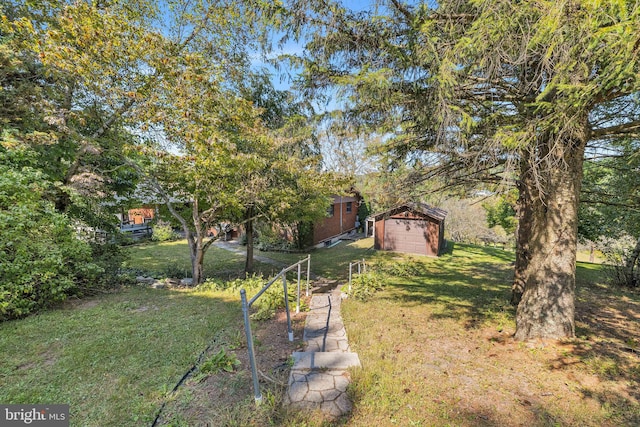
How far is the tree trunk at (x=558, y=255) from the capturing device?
4.02 m

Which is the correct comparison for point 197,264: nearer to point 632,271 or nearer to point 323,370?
point 323,370

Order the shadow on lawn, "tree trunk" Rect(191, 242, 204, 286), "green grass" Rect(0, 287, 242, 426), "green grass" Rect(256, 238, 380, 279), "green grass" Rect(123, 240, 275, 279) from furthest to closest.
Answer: "green grass" Rect(256, 238, 380, 279)
"green grass" Rect(123, 240, 275, 279)
"tree trunk" Rect(191, 242, 204, 286)
the shadow on lawn
"green grass" Rect(0, 287, 242, 426)

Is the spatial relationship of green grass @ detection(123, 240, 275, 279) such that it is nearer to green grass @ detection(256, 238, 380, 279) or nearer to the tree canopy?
green grass @ detection(256, 238, 380, 279)

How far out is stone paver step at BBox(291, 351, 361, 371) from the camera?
3.27 metres

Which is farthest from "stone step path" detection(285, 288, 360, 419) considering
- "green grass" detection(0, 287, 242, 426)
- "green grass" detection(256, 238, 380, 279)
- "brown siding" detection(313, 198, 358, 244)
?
"brown siding" detection(313, 198, 358, 244)

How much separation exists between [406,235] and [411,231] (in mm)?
393

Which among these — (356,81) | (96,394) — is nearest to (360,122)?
(356,81)

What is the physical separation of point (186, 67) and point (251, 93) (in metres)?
3.02

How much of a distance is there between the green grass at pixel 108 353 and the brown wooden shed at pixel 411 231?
1167cm

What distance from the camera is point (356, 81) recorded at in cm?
359

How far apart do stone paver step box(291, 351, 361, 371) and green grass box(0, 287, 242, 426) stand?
4.64 feet

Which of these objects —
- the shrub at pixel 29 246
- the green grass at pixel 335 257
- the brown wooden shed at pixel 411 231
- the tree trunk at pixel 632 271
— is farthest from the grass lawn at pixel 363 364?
the brown wooden shed at pixel 411 231

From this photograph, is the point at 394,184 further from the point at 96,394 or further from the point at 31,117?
the point at 31,117

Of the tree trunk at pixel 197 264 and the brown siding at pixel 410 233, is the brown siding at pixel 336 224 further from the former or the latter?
the tree trunk at pixel 197 264
